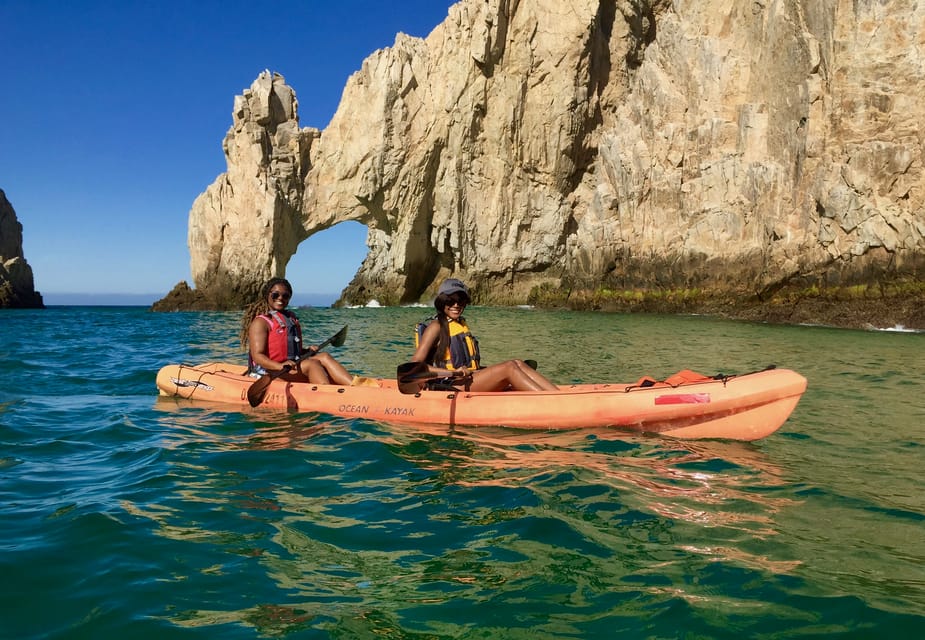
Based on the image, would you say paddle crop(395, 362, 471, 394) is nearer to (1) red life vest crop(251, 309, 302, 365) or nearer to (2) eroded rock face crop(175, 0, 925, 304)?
(1) red life vest crop(251, 309, 302, 365)

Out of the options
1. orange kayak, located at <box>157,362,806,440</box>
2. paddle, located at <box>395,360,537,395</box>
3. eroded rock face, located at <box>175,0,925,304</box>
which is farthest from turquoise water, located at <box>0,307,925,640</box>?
eroded rock face, located at <box>175,0,925,304</box>

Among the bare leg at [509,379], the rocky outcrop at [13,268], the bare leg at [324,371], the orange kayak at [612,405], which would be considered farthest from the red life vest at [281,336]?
the rocky outcrop at [13,268]

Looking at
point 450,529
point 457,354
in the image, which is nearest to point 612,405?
point 457,354

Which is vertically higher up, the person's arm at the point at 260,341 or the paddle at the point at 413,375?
the person's arm at the point at 260,341

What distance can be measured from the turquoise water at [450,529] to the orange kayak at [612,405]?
0.69 feet

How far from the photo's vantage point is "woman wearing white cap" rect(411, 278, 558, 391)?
6922mm

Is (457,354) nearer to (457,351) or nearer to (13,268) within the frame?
(457,351)

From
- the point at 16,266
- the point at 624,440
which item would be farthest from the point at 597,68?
the point at 16,266

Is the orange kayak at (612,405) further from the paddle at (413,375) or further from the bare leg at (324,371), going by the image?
the bare leg at (324,371)

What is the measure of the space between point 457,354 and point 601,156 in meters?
32.5

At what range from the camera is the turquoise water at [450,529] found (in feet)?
9.32

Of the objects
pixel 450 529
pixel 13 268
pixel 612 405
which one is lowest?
pixel 450 529

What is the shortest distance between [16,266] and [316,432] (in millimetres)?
67117

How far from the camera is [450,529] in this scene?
12.8 feet
